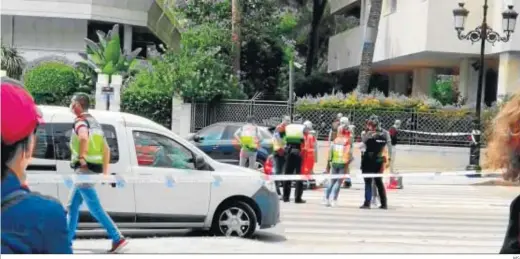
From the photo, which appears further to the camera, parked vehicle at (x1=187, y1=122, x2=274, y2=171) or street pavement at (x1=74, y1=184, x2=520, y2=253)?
parked vehicle at (x1=187, y1=122, x2=274, y2=171)

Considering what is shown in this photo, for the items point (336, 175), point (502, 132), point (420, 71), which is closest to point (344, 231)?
point (336, 175)

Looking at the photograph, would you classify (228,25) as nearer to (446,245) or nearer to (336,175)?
(336,175)

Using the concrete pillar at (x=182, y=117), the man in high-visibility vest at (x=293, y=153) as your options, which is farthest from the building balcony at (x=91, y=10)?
the man in high-visibility vest at (x=293, y=153)

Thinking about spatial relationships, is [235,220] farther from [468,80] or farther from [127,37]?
[127,37]

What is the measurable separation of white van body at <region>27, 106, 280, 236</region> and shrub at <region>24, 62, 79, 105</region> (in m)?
24.1

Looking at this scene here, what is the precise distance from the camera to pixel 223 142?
2180cm

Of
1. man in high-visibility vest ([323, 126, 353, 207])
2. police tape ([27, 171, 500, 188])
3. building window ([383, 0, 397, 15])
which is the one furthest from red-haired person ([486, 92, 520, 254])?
building window ([383, 0, 397, 15])

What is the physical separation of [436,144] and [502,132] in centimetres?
2557

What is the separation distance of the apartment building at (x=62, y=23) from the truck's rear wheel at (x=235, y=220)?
30784mm

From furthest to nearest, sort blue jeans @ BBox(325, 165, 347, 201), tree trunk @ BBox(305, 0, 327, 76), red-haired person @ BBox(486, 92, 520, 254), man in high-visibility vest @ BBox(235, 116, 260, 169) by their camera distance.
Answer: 1. tree trunk @ BBox(305, 0, 327, 76)
2. man in high-visibility vest @ BBox(235, 116, 260, 169)
3. blue jeans @ BBox(325, 165, 347, 201)
4. red-haired person @ BBox(486, 92, 520, 254)

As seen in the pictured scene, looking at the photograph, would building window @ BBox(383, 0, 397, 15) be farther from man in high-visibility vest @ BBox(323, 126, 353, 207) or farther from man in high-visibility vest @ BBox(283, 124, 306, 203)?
man in high-visibility vest @ BBox(323, 126, 353, 207)

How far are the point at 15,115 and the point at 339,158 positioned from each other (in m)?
13.9

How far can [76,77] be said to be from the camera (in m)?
35.2

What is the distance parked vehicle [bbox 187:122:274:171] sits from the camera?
2108 centimetres
